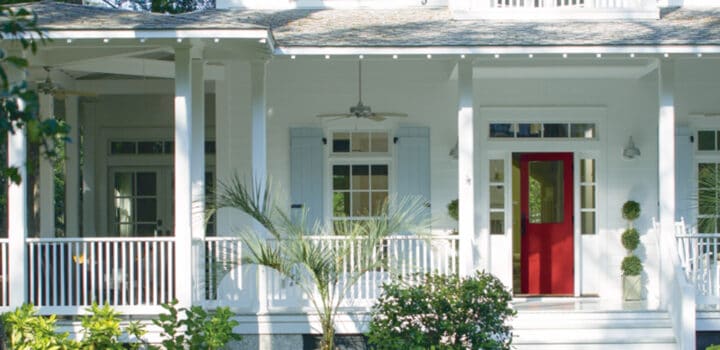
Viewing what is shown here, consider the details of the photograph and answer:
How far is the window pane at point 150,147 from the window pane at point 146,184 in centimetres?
37

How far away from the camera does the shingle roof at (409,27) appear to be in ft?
32.2

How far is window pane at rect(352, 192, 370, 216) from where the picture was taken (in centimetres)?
1308

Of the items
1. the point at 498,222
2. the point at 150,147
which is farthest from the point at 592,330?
the point at 150,147

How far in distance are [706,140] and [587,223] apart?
1.88 metres

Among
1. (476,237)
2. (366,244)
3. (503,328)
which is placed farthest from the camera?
(476,237)

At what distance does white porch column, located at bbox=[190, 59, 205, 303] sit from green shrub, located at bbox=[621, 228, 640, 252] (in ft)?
→ 18.0

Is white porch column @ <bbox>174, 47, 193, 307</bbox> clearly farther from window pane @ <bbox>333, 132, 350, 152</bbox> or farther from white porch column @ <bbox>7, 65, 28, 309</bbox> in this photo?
window pane @ <bbox>333, 132, 350, 152</bbox>

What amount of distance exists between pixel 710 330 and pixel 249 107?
6.19 metres

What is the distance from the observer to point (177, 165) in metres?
9.88

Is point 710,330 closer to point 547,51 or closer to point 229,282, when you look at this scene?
point 547,51

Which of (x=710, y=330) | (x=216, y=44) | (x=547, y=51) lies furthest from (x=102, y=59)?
(x=710, y=330)

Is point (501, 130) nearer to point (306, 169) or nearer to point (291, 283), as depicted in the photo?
point (306, 169)

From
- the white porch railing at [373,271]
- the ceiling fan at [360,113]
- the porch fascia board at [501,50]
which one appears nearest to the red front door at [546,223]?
the ceiling fan at [360,113]

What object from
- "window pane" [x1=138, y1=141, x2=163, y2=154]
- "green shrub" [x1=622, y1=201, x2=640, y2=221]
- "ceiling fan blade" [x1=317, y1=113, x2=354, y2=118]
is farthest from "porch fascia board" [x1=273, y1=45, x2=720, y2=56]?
"window pane" [x1=138, y1=141, x2=163, y2=154]
